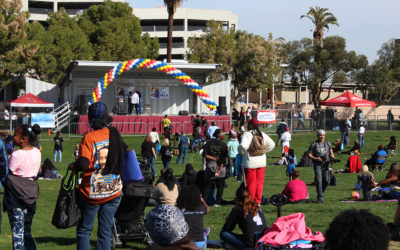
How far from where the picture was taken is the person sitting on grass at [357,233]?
132 inches

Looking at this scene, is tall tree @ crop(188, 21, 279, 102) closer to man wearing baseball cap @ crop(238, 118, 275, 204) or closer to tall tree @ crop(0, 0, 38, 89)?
tall tree @ crop(0, 0, 38, 89)

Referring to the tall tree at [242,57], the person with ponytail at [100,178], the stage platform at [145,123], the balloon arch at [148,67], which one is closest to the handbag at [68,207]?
the person with ponytail at [100,178]

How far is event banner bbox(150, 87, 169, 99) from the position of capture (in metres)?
44.6

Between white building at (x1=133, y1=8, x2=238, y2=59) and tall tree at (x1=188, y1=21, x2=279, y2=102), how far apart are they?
31.6 m

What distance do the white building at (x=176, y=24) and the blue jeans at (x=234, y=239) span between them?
80.0 metres

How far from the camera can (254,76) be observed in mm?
54094

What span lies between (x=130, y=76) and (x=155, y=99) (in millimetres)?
2518

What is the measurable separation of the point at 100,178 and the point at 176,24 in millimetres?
85397

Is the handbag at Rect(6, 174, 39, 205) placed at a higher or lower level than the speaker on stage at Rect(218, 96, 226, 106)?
lower

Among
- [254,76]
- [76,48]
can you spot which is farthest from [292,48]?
[76,48]

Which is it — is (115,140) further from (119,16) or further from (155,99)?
(119,16)

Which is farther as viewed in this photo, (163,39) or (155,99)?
(163,39)

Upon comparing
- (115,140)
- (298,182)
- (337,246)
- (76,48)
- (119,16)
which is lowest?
(298,182)

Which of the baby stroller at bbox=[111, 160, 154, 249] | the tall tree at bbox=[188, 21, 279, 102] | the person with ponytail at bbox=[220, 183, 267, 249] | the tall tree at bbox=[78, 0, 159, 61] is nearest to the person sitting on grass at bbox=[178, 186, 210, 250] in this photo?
the person with ponytail at bbox=[220, 183, 267, 249]
